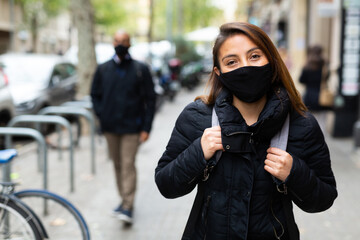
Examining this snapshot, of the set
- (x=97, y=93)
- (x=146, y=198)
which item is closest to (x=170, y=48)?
(x=146, y=198)

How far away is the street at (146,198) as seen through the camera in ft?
17.1

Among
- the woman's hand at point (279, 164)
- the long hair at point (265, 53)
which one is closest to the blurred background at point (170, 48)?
the long hair at point (265, 53)

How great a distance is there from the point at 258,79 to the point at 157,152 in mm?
7401

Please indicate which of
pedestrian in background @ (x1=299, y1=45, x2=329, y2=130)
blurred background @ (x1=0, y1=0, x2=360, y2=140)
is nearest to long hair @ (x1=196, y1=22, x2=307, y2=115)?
blurred background @ (x1=0, y1=0, x2=360, y2=140)

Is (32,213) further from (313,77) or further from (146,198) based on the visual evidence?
(313,77)

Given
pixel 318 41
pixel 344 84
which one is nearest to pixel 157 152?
pixel 344 84

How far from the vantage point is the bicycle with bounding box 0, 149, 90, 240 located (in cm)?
346

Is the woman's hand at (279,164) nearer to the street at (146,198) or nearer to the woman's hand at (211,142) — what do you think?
the woman's hand at (211,142)

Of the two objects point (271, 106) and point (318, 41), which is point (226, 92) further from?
point (318, 41)

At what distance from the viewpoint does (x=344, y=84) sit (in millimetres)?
9992

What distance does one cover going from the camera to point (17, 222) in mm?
3455

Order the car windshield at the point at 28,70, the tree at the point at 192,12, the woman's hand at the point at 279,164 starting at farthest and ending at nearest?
1. the tree at the point at 192,12
2. the car windshield at the point at 28,70
3. the woman's hand at the point at 279,164

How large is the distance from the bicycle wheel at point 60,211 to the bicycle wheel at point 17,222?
17cm

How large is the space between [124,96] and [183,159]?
10.9ft
